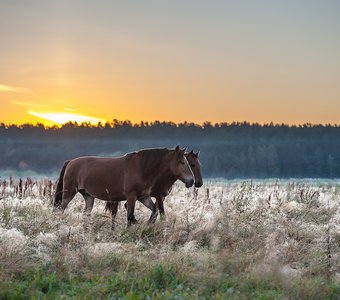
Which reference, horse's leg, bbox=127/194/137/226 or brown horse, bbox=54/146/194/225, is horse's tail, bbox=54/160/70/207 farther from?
horse's leg, bbox=127/194/137/226

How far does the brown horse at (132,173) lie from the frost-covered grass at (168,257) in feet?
2.05

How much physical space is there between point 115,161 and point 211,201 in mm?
4097

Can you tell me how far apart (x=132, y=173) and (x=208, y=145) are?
72.2m

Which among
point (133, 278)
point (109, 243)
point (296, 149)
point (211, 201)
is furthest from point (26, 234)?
point (296, 149)

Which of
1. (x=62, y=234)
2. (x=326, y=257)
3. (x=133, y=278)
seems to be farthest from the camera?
(x=62, y=234)

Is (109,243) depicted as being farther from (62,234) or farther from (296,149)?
(296,149)

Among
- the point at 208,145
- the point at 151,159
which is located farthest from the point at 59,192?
the point at 208,145

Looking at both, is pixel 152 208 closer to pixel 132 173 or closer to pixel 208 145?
pixel 132 173

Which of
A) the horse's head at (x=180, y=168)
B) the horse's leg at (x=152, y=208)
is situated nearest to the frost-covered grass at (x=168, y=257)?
the horse's leg at (x=152, y=208)

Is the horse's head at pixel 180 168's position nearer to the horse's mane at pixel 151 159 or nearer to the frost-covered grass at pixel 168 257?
the horse's mane at pixel 151 159

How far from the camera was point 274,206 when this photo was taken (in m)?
14.8

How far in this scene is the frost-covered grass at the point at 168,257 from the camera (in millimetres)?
7121

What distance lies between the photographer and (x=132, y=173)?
1180cm

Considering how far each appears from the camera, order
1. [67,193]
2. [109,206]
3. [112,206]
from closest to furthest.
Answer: [112,206] → [109,206] → [67,193]
